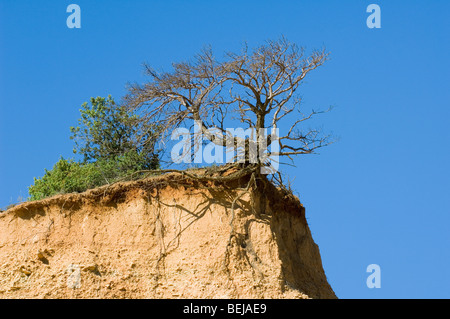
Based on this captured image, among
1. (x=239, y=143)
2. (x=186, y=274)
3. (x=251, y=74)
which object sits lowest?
(x=186, y=274)

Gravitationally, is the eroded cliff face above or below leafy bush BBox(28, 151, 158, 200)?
below

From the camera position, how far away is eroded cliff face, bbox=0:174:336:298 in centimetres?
2289

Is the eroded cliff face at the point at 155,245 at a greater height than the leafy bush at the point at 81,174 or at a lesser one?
lesser

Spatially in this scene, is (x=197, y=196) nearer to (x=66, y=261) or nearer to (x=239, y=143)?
(x=239, y=143)

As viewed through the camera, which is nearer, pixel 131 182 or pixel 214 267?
pixel 214 267

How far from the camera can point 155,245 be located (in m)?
23.8

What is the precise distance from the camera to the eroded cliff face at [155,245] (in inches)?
901

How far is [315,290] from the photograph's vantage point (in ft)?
82.5

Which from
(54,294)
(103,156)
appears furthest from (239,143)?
(103,156)

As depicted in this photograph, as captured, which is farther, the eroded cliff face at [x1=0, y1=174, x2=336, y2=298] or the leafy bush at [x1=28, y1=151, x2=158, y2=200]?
the leafy bush at [x1=28, y1=151, x2=158, y2=200]
